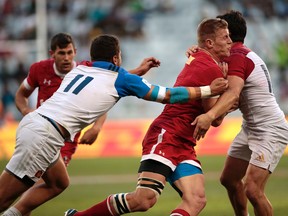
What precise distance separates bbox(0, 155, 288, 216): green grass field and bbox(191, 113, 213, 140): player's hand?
3.54 metres

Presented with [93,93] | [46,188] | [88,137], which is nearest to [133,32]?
[88,137]

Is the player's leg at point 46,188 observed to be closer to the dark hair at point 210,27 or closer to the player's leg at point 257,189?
the player's leg at point 257,189

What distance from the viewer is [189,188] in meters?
8.07

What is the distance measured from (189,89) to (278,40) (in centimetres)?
2101

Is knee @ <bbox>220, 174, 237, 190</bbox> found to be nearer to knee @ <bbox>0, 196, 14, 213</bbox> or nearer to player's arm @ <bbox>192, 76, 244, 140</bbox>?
player's arm @ <bbox>192, 76, 244, 140</bbox>

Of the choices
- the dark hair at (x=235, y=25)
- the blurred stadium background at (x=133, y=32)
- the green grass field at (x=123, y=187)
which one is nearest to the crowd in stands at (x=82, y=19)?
the blurred stadium background at (x=133, y=32)

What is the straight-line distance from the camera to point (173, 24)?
96.3 feet

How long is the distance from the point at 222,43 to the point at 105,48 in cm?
132

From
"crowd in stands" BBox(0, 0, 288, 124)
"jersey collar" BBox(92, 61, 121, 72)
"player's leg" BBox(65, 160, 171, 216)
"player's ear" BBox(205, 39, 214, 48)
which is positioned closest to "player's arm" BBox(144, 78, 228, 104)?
"jersey collar" BBox(92, 61, 121, 72)

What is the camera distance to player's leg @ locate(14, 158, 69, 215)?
9.29 m

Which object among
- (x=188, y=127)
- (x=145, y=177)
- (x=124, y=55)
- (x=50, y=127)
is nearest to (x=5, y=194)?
(x=50, y=127)

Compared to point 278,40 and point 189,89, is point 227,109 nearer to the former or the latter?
point 189,89

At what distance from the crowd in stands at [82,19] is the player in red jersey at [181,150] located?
64.9 ft

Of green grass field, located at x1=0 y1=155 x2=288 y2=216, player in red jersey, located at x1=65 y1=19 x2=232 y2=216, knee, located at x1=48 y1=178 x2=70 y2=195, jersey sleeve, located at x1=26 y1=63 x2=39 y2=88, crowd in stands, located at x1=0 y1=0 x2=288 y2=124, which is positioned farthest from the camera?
crowd in stands, located at x1=0 y1=0 x2=288 y2=124
